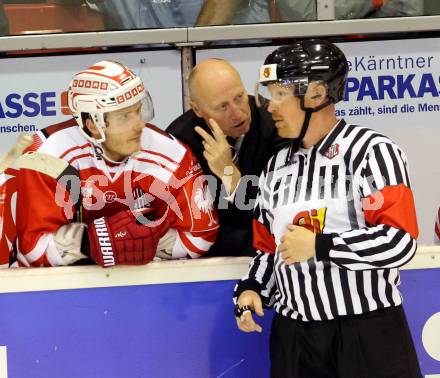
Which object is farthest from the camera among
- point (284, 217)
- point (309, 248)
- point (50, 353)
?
point (50, 353)

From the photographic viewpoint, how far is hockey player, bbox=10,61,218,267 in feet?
7.75

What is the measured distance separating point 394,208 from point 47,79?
228 centimetres

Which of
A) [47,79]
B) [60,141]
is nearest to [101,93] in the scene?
[60,141]

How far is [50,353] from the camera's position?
247 centimetres

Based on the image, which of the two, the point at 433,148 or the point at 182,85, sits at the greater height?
the point at 182,85

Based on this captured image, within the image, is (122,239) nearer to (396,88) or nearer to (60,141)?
(60,141)

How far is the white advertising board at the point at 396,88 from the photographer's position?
3893mm

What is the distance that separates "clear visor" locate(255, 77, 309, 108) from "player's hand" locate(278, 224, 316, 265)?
338 mm

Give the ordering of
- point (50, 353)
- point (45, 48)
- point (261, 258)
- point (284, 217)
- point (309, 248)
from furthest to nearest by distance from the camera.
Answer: point (45, 48) < point (50, 353) < point (261, 258) < point (284, 217) < point (309, 248)

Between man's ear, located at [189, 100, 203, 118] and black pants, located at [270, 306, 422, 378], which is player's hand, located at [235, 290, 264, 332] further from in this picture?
man's ear, located at [189, 100, 203, 118]

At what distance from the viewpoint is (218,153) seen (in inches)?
100.0

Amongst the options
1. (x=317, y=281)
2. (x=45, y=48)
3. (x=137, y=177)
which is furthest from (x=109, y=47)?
(x=317, y=281)

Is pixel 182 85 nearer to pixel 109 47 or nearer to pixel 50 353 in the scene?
pixel 109 47

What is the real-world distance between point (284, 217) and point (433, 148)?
202 cm
